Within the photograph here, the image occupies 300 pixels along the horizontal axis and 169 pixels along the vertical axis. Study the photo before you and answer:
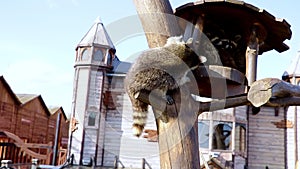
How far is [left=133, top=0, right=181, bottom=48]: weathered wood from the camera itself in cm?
134

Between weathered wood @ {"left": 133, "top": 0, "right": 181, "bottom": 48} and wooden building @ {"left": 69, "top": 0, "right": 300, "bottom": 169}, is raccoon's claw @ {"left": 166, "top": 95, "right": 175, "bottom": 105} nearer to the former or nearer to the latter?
weathered wood @ {"left": 133, "top": 0, "right": 181, "bottom": 48}

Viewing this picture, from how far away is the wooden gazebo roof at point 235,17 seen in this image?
1.93 metres

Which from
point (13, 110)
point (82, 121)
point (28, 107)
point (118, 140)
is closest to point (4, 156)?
point (82, 121)

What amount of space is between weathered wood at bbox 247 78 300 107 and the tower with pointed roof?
7458 mm

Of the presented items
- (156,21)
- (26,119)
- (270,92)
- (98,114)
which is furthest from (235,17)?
(26,119)

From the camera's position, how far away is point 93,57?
348 inches

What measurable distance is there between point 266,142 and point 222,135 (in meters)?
1.76

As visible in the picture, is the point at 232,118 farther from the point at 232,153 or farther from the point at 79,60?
the point at 79,60

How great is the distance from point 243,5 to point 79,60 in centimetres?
746

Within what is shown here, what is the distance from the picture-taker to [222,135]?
860 centimetres

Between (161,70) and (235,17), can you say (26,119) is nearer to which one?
(235,17)

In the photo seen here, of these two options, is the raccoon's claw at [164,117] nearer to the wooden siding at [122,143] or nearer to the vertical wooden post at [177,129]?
the vertical wooden post at [177,129]

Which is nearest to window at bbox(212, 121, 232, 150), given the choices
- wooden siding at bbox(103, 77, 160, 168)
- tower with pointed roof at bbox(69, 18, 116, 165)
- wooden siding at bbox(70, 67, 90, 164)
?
wooden siding at bbox(103, 77, 160, 168)

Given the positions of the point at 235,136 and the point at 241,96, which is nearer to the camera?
the point at 241,96
